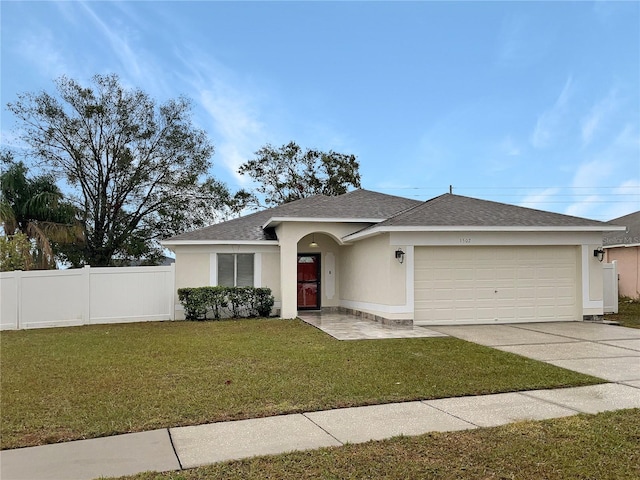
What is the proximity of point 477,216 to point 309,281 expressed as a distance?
660 cm

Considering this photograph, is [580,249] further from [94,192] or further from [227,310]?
[94,192]

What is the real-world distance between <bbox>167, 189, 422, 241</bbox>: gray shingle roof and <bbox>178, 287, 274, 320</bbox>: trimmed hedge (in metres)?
1.85

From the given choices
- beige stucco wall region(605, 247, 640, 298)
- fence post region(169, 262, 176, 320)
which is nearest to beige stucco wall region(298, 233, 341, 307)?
fence post region(169, 262, 176, 320)

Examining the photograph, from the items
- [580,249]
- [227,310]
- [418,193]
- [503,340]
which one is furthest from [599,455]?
[418,193]

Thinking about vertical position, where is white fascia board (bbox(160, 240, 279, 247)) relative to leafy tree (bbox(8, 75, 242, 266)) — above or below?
below

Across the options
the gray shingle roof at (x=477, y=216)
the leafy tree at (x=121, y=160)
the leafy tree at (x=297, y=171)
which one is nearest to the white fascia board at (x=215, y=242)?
the gray shingle roof at (x=477, y=216)

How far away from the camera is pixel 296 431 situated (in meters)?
4.69

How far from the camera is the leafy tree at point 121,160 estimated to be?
2548 cm

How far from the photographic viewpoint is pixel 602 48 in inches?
591

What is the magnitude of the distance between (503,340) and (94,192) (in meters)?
23.5

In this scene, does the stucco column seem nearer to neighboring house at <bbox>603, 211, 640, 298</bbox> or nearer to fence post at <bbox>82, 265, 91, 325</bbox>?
fence post at <bbox>82, 265, 91, 325</bbox>

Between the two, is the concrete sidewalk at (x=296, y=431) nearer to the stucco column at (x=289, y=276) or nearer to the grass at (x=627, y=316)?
the grass at (x=627, y=316)

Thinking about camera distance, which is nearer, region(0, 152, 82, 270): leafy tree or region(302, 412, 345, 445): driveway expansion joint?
region(302, 412, 345, 445): driveway expansion joint

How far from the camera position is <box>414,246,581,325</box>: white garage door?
1295 cm
